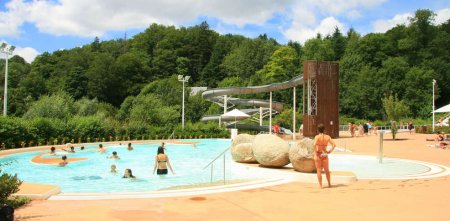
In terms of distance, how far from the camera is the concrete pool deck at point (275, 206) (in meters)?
6.27

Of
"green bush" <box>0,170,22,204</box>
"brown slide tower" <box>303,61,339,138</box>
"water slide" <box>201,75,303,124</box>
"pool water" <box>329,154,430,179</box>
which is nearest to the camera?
"green bush" <box>0,170,22,204</box>

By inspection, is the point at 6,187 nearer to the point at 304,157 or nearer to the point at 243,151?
the point at 304,157

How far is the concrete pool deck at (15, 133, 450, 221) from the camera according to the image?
6.27 meters

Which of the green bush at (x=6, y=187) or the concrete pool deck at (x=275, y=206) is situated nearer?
the concrete pool deck at (x=275, y=206)

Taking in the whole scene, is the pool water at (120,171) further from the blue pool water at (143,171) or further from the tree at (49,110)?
the tree at (49,110)

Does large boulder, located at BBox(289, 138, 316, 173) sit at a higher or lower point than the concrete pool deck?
higher

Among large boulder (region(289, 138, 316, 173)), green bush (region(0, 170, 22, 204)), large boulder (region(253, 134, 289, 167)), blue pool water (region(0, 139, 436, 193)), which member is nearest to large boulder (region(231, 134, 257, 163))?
blue pool water (region(0, 139, 436, 193))

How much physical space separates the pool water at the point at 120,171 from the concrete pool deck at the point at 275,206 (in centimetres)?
247

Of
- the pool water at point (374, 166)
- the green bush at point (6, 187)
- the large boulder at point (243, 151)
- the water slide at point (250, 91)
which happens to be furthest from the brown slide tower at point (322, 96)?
the green bush at point (6, 187)

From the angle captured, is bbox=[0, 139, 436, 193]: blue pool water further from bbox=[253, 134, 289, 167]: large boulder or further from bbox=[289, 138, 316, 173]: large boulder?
bbox=[289, 138, 316, 173]: large boulder

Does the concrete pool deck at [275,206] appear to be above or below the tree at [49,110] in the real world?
below

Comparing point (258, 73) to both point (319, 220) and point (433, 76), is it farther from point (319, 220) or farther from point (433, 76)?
point (319, 220)

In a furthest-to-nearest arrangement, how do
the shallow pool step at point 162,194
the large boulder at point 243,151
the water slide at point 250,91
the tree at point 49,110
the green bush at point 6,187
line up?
1. the water slide at point 250,91
2. the tree at point 49,110
3. the large boulder at point 243,151
4. the shallow pool step at point 162,194
5. the green bush at point 6,187

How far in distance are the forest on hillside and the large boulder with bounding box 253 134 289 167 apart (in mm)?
30824
